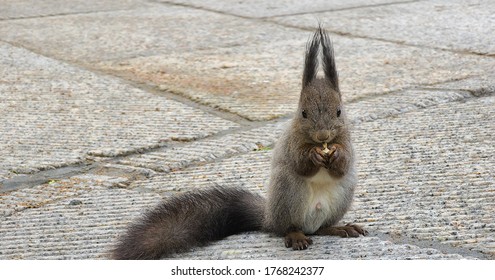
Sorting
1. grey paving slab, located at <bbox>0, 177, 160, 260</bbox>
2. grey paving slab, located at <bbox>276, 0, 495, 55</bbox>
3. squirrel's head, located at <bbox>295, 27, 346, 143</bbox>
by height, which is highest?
squirrel's head, located at <bbox>295, 27, 346, 143</bbox>

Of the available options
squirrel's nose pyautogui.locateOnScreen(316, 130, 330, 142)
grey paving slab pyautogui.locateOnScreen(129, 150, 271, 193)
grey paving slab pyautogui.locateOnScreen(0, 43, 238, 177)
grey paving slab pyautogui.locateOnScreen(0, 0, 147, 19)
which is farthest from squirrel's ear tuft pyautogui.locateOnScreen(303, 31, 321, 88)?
grey paving slab pyautogui.locateOnScreen(0, 0, 147, 19)

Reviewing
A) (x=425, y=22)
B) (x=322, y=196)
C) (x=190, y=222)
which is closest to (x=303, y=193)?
(x=322, y=196)

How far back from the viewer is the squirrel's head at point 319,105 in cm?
301

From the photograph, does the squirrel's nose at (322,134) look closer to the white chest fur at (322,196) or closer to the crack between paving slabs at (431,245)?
the white chest fur at (322,196)

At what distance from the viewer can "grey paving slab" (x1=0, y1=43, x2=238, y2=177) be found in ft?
14.2

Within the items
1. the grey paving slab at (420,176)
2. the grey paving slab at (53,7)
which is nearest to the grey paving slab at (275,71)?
the grey paving slab at (420,176)

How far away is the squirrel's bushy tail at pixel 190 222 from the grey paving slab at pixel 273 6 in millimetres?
5290

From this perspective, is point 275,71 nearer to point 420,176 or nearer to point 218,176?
point 218,176

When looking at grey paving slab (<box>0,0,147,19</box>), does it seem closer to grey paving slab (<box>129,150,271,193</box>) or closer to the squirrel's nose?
grey paving slab (<box>129,150,271,193</box>)

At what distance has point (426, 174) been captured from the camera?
3.77 m

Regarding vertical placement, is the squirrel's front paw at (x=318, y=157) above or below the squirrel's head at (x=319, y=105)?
below

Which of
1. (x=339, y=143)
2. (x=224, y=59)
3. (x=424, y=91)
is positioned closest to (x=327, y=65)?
(x=339, y=143)

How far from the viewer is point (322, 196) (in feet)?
10.1

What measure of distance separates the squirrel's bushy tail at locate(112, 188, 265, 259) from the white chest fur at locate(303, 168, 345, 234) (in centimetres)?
24
